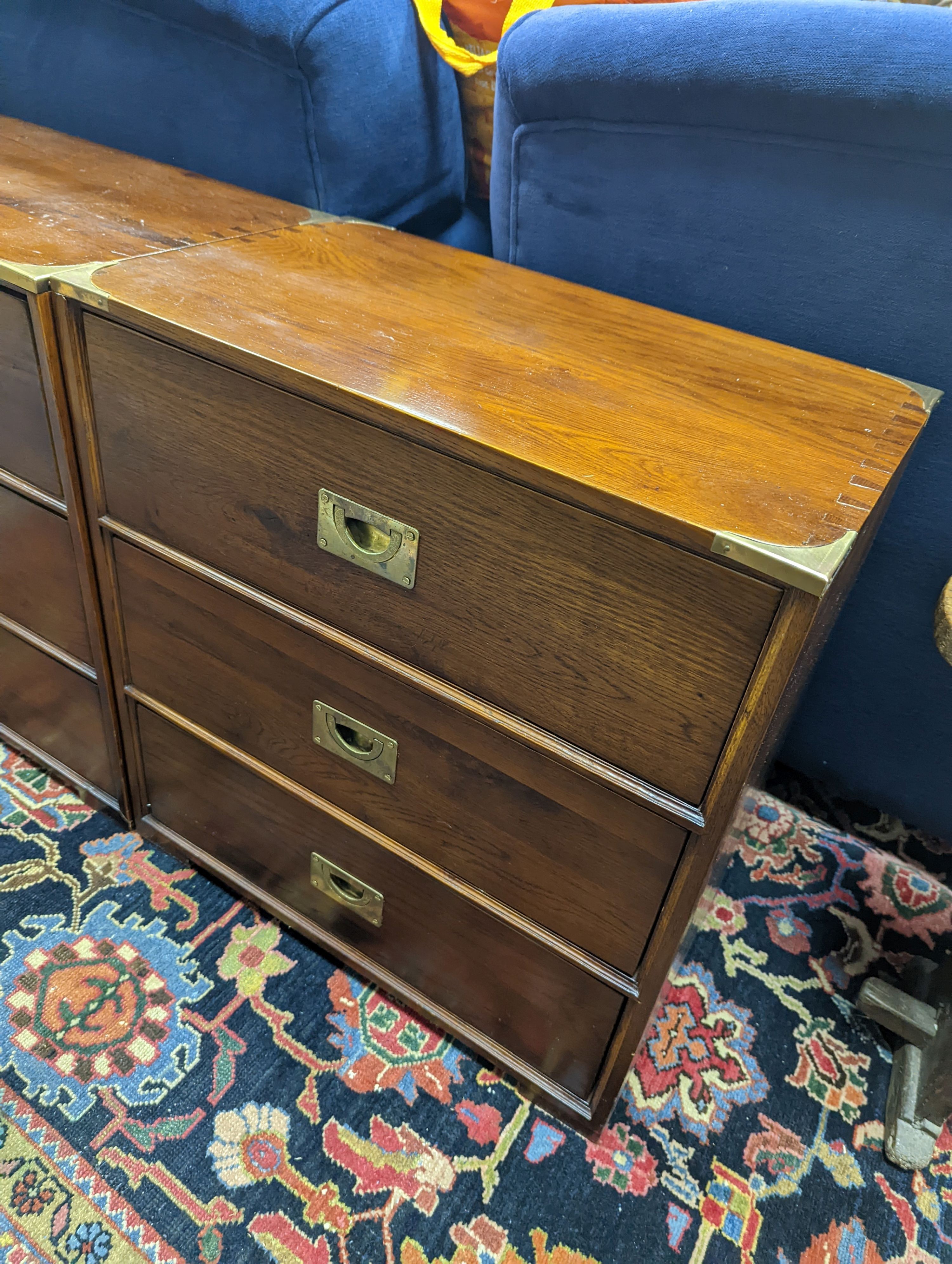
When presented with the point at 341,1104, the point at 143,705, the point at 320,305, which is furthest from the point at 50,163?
the point at 341,1104

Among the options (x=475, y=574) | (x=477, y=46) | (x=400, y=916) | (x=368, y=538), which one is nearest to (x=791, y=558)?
(x=475, y=574)

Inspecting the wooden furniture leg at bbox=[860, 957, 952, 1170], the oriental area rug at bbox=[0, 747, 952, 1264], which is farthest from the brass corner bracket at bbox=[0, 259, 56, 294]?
the wooden furniture leg at bbox=[860, 957, 952, 1170]

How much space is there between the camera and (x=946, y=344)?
0.80m

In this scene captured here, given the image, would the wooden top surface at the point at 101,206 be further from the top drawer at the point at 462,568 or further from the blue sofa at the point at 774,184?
the blue sofa at the point at 774,184

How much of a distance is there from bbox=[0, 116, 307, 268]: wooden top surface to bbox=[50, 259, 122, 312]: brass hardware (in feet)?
0.09

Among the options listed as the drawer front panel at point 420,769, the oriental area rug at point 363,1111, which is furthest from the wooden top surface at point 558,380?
the oriental area rug at point 363,1111

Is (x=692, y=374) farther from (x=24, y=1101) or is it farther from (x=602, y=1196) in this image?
(x=24, y=1101)

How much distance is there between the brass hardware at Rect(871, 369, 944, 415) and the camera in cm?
73

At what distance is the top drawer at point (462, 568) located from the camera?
21.6 inches

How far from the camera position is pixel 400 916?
0.88 meters

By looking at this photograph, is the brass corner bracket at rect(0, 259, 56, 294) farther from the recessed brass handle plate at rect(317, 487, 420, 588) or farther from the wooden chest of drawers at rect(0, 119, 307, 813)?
the recessed brass handle plate at rect(317, 487, 420, 588)

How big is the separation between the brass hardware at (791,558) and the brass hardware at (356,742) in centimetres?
38

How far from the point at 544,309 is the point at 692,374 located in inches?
6.9

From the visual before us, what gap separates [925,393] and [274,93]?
0.86 metres
